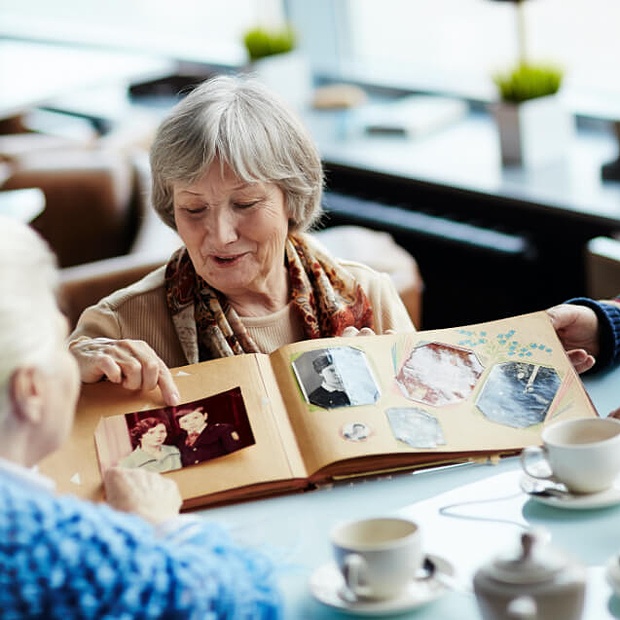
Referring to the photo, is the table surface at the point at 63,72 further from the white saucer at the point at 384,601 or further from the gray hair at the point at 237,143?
the white saucer at the point at 384,601

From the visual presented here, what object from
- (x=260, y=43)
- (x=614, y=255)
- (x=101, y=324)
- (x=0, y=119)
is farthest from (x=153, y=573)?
(x=0, y=119)

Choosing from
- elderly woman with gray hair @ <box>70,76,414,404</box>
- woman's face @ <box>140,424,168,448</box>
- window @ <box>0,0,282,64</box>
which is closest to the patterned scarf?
elderly woman with gray hair @ <box>70,76,414,404</box>

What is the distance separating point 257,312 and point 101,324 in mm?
279

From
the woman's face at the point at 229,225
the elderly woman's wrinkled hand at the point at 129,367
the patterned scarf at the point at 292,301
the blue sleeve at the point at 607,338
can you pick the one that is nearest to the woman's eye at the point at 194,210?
the woman's face at the point at 229,225

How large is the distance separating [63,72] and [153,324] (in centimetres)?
373

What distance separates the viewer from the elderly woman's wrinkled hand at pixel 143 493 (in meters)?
1.37

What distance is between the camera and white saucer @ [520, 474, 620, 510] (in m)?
1.36

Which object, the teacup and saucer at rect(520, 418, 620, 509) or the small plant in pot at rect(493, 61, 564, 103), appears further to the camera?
the small plant in pot at rect(493, 61, 564, 103)

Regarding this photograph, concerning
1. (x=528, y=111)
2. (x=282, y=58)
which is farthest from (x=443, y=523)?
(x=282, y=58)

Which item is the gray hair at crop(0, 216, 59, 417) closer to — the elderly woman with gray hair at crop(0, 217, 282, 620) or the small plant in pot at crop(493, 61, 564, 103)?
the elderly woman with gray hair at crop(0, 217, 282, 620)

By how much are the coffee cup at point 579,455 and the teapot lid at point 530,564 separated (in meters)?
0.27

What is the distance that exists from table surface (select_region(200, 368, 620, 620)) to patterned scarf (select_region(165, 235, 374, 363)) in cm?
49

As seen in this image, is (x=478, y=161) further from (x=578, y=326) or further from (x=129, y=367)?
(x=129, y=367)

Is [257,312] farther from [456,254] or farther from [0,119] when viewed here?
[0,119]
